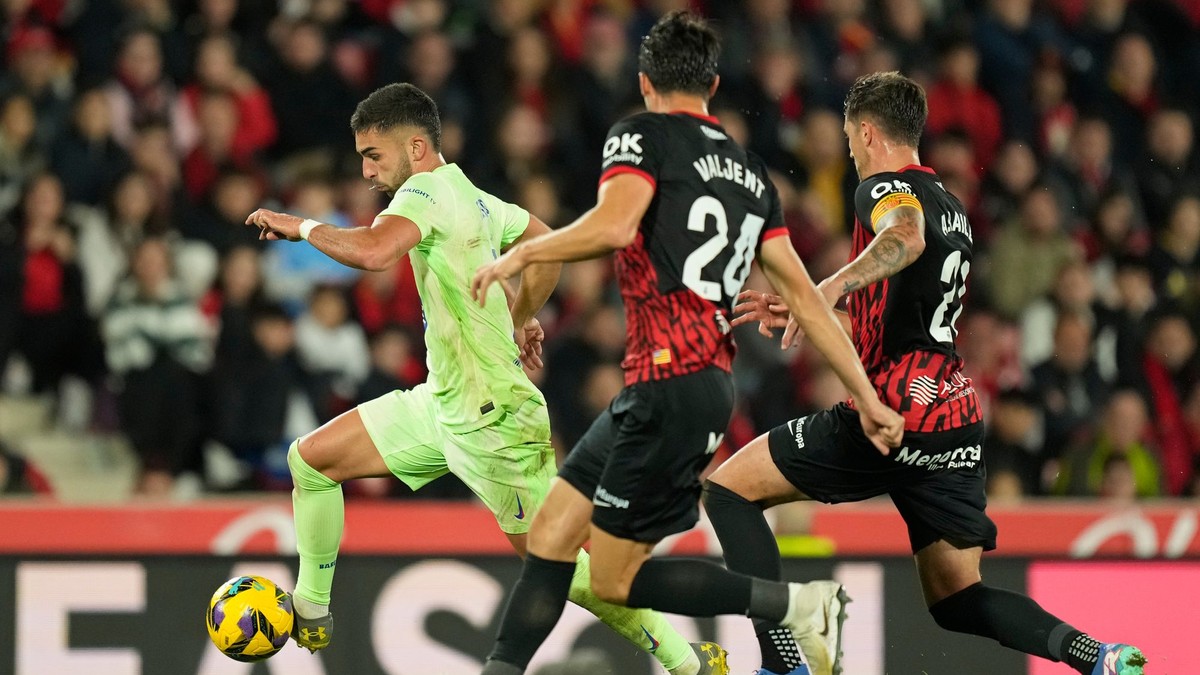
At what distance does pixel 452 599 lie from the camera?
23.4ft

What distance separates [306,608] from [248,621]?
0.21 m

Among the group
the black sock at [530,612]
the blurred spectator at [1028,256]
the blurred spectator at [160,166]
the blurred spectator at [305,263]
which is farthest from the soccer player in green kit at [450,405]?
the blurred spectator at [1028,256]

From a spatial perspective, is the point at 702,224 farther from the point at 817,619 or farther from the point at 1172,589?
the point at 1172,589

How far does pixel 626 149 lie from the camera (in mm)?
4793

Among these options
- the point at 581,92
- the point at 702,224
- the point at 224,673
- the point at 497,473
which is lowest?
the point at 224,673

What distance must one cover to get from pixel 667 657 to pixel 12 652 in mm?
2915

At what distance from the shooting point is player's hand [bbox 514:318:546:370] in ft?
19.6

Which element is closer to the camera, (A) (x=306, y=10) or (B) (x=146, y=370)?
(B) (x=146, y=370)

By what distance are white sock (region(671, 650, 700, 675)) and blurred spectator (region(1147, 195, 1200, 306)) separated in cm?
609

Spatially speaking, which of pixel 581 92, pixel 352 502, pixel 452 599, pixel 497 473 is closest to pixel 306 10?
pixel 581 92

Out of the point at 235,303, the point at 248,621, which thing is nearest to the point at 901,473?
the point at 248,621

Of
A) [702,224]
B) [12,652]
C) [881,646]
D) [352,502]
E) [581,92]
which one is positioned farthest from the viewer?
[581,92]

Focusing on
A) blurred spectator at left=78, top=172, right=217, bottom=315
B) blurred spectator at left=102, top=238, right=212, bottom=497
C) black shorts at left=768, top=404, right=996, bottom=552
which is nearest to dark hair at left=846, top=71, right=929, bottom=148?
black shorts at left=768, top=404, right=996, bottom=552

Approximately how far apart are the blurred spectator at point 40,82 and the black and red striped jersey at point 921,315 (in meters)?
5.86
